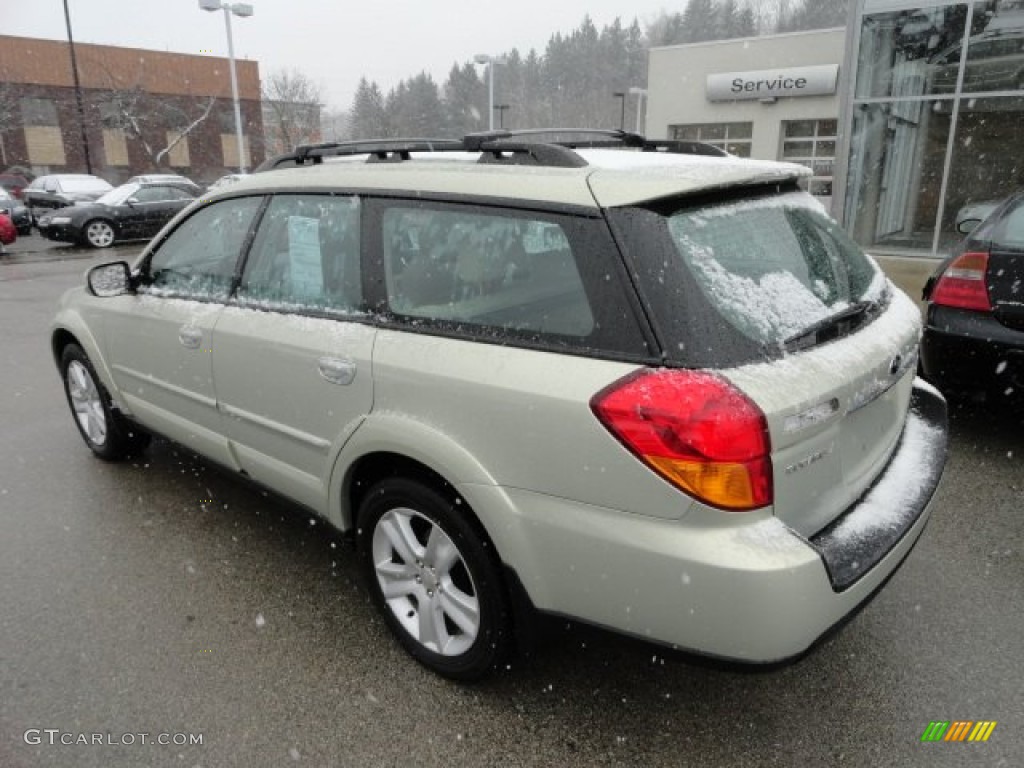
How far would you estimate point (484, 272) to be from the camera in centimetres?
233

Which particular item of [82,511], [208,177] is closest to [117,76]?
[208,177]

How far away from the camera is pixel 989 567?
3.11 meters

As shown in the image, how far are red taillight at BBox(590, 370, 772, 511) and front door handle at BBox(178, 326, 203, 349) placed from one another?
2.12 metres

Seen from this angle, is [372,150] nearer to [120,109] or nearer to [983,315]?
[983,315]

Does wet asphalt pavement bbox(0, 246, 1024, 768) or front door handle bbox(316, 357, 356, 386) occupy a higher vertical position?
front door handle bbox(316, 357, 356, 386)

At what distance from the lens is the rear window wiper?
6.74 ft

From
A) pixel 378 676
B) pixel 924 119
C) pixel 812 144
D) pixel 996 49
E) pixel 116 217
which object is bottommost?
pixel 378 676

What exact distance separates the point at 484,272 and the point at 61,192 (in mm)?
25036

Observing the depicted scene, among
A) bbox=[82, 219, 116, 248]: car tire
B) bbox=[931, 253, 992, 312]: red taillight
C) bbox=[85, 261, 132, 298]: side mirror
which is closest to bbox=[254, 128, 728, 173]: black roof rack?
bbox=[85, 261, 132, 298]: side mirror

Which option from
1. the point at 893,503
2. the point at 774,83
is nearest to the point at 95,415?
the point at 893,503

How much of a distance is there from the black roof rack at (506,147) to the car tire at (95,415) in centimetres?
174

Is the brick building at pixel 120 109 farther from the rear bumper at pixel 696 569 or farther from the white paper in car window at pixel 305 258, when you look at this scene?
the rear bumper at pixel 696 569

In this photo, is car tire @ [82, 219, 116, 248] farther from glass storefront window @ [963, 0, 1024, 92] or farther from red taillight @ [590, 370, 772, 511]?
red taillight @ [590, 370, 772, 511]

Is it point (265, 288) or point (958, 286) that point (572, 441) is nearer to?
point (265, 288)
